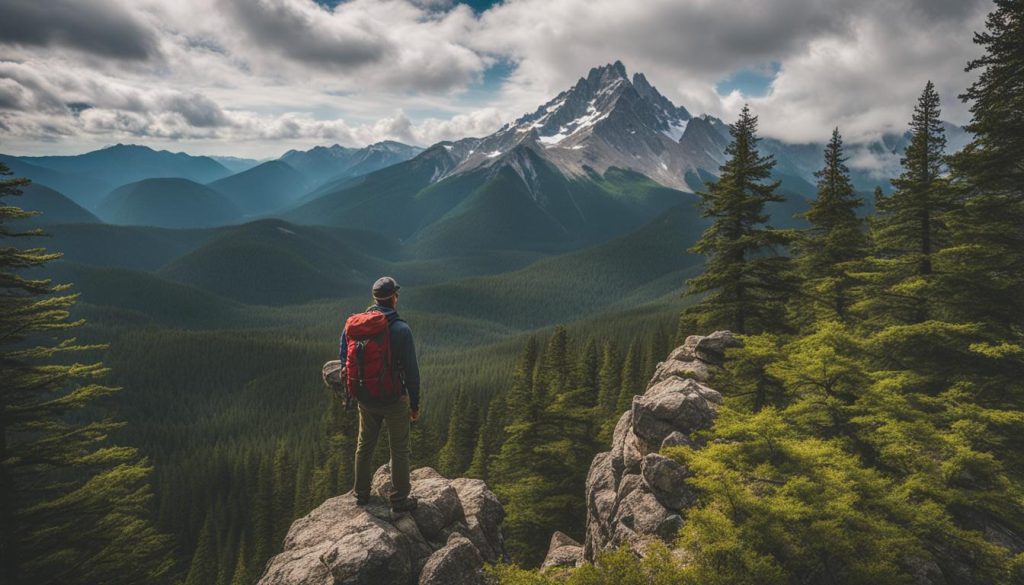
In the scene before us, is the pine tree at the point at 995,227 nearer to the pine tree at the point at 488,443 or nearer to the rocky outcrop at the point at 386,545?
the rocky outcrop at the point at 386,545

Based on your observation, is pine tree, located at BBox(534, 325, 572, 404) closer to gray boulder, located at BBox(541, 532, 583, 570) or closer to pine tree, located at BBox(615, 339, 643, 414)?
pine tree, located at BBox(615, 339, 643, 414)

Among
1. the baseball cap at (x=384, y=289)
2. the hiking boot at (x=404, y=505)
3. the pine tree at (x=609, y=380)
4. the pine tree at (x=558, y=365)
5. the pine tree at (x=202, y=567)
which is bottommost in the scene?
the pine tree at (x=202, y=567)

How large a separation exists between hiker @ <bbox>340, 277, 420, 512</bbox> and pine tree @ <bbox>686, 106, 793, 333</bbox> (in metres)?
16.5

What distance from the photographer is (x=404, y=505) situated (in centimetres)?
1266

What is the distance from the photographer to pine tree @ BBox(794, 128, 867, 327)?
910 inches

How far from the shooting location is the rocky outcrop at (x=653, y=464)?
13477mm

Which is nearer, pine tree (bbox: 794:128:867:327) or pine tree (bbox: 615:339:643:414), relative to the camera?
pine tree (bbox: 794:128:867:327)

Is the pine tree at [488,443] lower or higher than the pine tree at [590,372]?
lower

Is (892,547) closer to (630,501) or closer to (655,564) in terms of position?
(655,564)

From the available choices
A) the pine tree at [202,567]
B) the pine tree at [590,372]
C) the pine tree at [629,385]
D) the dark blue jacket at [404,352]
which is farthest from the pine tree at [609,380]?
the pine tree at [202,567]

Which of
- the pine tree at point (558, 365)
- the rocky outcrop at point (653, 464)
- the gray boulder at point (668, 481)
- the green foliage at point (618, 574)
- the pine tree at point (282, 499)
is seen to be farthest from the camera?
the pine tree at point (282, 499)

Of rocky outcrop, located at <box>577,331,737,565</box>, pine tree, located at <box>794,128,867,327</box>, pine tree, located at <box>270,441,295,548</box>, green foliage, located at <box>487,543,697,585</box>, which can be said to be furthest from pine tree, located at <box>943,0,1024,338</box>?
pine tree, located at <box>270,441,295,548</box>

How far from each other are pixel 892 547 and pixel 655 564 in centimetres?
569

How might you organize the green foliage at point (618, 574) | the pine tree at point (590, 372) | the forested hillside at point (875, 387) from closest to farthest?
the green foliage at point (618, 574)
the forested hillside at point (875, 387)
the pine tree at point (590, 372)
